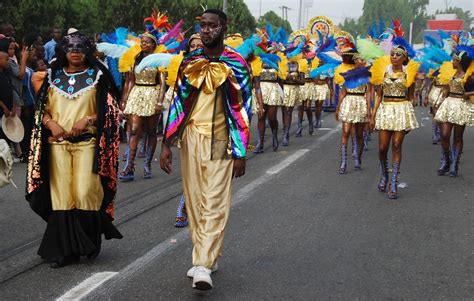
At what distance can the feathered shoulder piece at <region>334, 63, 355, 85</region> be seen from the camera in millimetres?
10950

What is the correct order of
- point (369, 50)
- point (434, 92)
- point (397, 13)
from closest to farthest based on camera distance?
point (369, 50) → point (434, 92) → point (397, 13)

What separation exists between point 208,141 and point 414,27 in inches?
5793

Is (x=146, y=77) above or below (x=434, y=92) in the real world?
above

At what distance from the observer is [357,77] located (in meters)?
9.66

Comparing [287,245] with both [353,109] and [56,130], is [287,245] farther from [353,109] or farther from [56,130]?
[353,109]

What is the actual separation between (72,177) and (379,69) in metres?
4.91

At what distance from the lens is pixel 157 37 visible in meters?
9.84

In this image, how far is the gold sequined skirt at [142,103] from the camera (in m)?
9.69

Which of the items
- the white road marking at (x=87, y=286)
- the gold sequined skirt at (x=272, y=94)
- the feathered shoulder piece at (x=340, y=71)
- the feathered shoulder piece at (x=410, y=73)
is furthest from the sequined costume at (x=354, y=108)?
the white road marking at (x=87, y=286)

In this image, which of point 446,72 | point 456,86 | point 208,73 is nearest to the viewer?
point 208,73

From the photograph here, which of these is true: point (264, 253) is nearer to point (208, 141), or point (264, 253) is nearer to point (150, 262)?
point (150, 262)

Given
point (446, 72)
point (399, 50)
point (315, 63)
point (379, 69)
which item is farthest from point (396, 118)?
point (315, 63)

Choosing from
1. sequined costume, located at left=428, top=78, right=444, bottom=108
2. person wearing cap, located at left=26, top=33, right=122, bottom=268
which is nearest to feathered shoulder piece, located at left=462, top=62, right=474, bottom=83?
sequined costume, located at left=428, top=78, right=444, bottom=108

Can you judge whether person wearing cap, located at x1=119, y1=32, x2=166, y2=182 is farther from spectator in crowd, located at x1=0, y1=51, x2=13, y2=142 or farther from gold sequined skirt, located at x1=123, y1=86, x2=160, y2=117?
spectator in crowd, located at x1=0, y1=51, x2=13, y2=142
